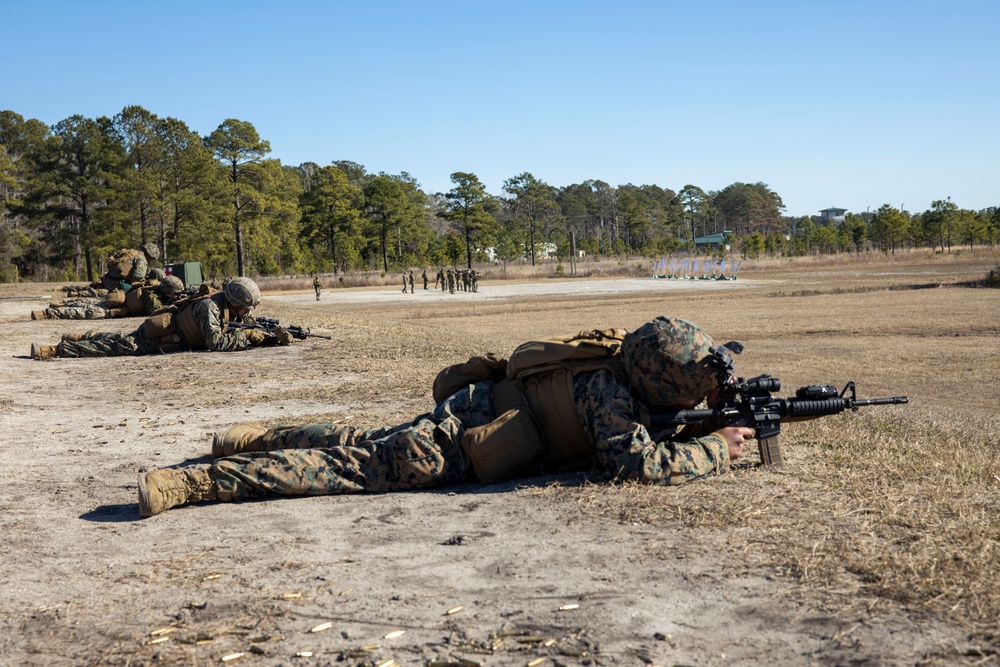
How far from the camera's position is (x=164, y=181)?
60438 millimetres

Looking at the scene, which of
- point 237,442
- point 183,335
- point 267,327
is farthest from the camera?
point 267,327

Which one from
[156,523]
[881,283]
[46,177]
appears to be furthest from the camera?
[46,177]

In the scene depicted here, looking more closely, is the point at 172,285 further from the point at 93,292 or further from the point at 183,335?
the point at 93,292

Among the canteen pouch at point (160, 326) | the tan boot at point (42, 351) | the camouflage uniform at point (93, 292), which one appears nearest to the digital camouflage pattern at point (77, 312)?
the camouflage uniform at point (93, 292)

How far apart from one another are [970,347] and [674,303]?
Answer: 68.1ft

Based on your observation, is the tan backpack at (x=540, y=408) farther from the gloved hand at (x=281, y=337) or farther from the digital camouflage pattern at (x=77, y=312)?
the digital camouflage pattern at (x=77, y=312)

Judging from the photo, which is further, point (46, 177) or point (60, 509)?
point (46, 177)

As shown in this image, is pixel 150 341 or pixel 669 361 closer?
pixel 669 361

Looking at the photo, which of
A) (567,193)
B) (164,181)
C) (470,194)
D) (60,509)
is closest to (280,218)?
(164,181)

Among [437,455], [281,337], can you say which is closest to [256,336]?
[281,337]

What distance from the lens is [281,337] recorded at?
1589 centimetres

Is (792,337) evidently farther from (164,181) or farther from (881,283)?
(164,181)

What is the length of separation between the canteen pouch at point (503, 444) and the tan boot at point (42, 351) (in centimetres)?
1139

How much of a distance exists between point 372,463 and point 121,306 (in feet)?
66.8
